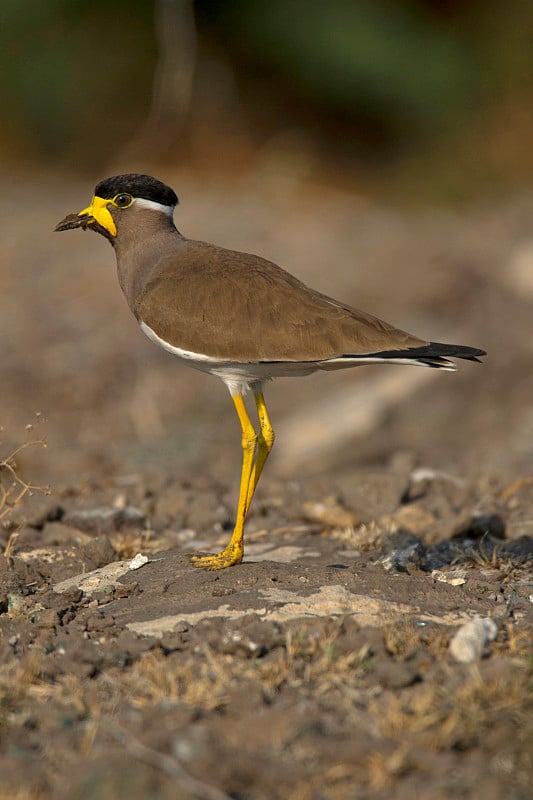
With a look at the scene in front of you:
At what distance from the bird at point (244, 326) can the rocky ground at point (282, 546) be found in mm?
924

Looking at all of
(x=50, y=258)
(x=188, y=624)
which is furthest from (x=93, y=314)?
(x=188, y=624)

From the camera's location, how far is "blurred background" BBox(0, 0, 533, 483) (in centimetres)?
1284

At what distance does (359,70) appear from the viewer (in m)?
16.5

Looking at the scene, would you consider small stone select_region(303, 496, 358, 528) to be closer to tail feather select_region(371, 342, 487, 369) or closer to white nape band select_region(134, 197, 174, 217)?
tail feather select_region(371, 342, 487, 369)

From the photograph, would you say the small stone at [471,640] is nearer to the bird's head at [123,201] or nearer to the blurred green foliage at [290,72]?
the bird's head at [123,201]

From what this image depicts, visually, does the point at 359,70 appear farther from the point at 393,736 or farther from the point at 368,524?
the point at 393,736

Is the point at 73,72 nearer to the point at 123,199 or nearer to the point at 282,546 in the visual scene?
the point at 123,199

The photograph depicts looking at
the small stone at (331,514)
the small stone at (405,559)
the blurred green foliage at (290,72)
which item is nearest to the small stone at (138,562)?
the small stone at (405,559)

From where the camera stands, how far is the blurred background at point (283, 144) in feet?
42.1

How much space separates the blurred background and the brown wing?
6.11 meters

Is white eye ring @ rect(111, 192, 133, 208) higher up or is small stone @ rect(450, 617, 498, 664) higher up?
white eye ring @ rect(111, 192, 133, 208)

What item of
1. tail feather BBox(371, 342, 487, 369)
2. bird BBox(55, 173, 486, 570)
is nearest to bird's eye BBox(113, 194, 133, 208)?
bird BBox(55, 173, 486, 570)

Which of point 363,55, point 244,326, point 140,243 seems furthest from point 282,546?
point 363,55

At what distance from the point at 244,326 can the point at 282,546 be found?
1516 mm
